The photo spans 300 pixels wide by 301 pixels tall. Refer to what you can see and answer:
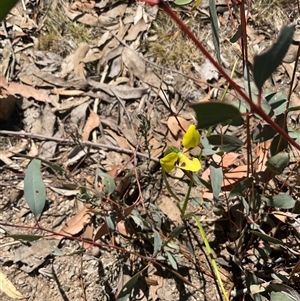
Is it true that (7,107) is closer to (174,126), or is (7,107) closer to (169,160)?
(174,126)

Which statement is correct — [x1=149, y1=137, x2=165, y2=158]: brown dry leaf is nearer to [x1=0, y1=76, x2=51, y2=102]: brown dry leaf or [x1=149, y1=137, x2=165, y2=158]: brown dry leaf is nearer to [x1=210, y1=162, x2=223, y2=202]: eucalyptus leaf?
[x1=0, y1=76, x2=51, y2=102]: brown dry leaf

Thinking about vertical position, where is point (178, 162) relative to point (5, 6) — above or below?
below

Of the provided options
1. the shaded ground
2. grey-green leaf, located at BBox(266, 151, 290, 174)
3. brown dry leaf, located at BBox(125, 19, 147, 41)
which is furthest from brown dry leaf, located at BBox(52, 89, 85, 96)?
grey-green leaf, located at BBox(266, 151, 290, 174)

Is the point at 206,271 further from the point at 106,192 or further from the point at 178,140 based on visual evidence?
the point at 178,140

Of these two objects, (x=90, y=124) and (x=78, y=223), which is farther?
(x=90, y=124)

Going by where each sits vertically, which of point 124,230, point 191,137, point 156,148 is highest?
point 191,137

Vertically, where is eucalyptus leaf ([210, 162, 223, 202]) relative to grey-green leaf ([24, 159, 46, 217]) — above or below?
above

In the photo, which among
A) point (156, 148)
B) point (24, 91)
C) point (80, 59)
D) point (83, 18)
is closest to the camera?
point (156, 148)

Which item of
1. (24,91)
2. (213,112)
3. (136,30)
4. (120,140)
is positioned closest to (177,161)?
(213,112)
